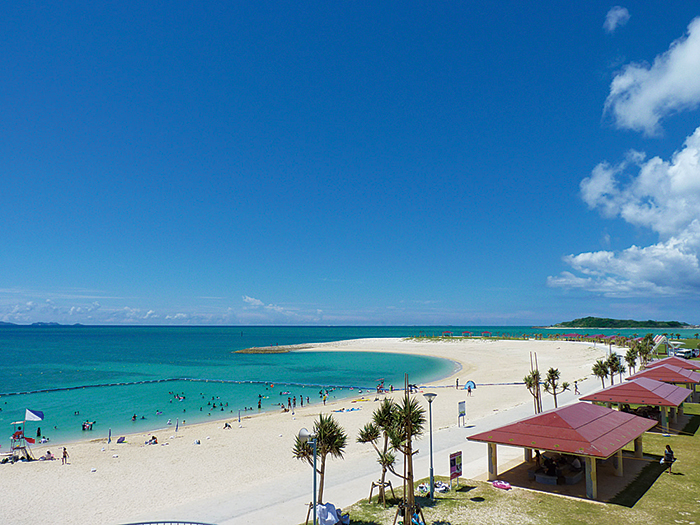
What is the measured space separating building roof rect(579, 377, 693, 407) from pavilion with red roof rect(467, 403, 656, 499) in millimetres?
4696

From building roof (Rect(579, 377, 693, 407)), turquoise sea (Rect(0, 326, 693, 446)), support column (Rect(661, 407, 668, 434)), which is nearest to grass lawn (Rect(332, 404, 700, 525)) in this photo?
building roof (Rect(579, 377, 693, 407))

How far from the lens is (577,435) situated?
1521cm

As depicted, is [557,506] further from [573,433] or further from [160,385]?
[160,385]

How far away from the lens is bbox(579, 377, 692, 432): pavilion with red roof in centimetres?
2262

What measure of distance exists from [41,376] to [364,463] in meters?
74.8

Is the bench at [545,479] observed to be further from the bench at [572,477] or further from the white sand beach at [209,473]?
the white sand beach at [209,473]

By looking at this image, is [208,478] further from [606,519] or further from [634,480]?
[634,480]

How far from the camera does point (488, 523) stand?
1330 centimetres

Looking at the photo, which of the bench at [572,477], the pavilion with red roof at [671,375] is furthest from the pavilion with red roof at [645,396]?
the bench at [572,477]

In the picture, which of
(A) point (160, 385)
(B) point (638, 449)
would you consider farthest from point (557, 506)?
(A) point (160, 385)

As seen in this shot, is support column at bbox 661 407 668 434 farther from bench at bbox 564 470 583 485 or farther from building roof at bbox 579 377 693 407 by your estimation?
bench at bbox 564 470 583 485

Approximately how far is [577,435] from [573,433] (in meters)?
0.17

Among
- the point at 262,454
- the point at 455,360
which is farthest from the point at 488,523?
the point at 455,360

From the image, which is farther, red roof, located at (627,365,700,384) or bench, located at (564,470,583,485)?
red roof, located at (627,365,700,384)
